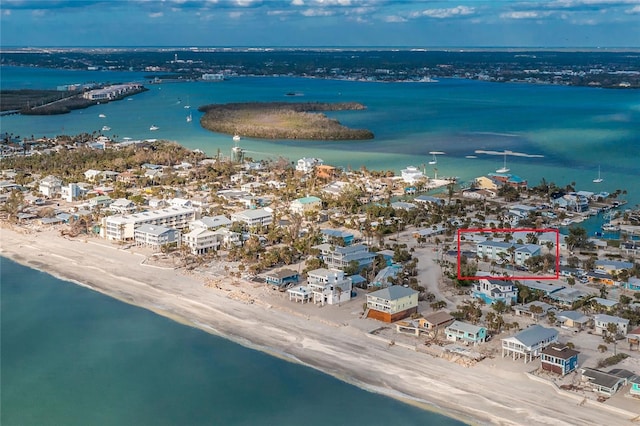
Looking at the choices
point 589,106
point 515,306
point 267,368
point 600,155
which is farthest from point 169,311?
point 589,106

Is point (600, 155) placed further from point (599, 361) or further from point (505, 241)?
point (599, 361)

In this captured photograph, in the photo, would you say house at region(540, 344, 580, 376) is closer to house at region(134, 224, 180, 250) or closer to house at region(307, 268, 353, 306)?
house at region(307, 268, 353, 306)

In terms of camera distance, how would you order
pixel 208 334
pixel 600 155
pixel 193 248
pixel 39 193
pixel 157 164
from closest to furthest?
pixel 208 334
pixel 193 248
pixel 39 193
pixel 157 164
pixel 600 155

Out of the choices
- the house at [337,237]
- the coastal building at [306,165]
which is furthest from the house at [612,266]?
the coastal building at [306,165]

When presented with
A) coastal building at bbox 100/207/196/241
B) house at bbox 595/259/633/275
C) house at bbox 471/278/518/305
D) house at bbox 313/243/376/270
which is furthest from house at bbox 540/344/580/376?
coastal building at bbox 100/207/196/241

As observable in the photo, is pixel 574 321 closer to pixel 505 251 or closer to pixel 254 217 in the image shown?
pixel 505 251

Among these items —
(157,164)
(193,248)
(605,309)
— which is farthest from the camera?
(157,164)

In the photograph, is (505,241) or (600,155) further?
(600,155)
